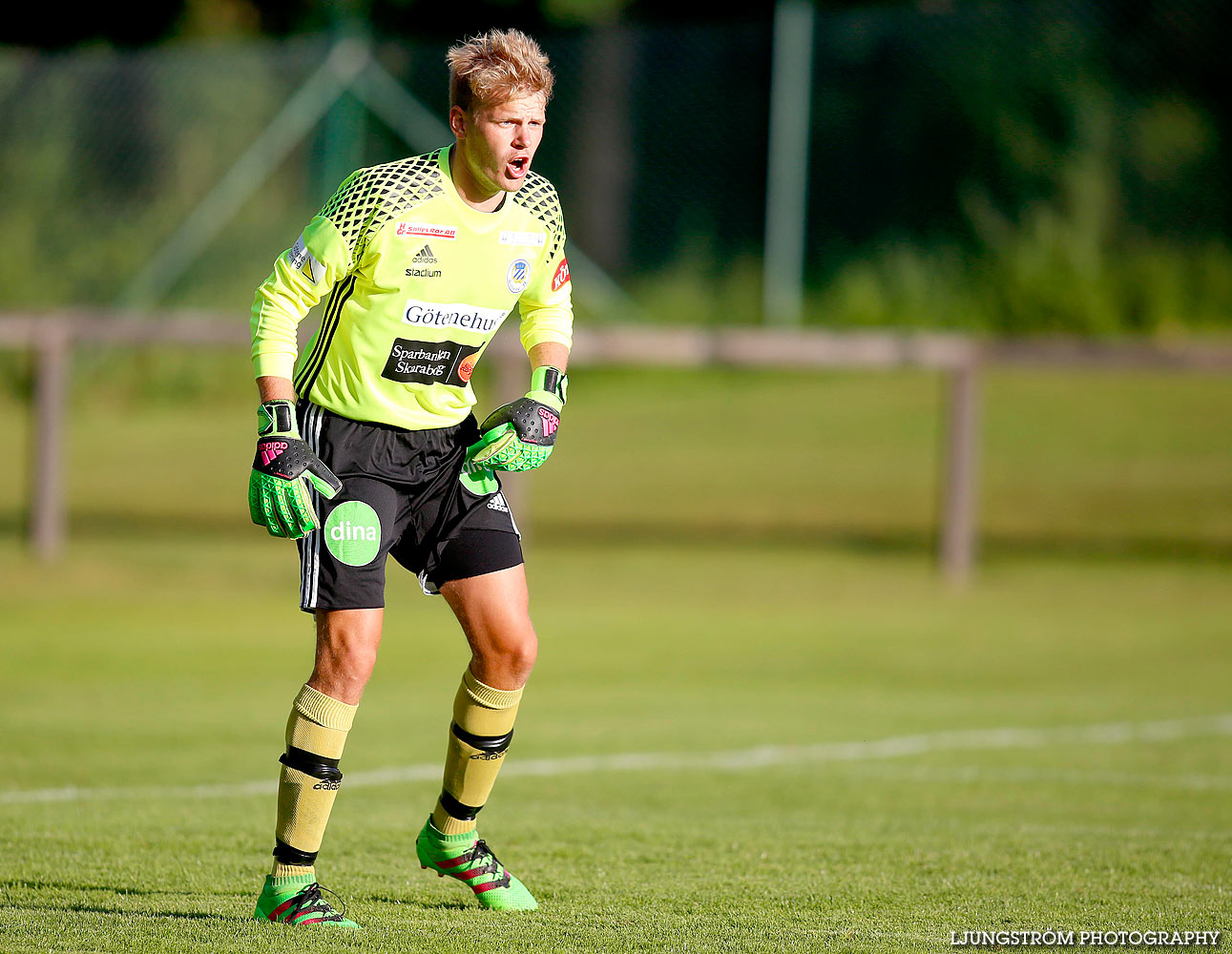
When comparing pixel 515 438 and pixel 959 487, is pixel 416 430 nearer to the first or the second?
pixel 515 438

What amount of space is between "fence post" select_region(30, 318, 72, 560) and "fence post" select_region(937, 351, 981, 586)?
7.03 m

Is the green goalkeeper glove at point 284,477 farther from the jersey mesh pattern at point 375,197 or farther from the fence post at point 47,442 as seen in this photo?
the fence post at point 47,442

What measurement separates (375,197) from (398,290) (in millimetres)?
255

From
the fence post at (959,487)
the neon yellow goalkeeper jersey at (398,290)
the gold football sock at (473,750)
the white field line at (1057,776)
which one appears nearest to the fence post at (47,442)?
the fence post at (959,487)

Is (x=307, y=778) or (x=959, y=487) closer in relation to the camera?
(x=307, y=778)

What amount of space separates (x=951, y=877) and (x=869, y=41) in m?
17.7

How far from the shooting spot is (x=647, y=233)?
22094mm

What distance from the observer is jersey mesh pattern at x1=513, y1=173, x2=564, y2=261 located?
4941 millimetres

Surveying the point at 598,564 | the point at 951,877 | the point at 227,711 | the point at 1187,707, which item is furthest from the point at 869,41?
the point at 951,877

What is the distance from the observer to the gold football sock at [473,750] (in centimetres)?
494

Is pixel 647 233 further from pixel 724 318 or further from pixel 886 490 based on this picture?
pixel 886 490

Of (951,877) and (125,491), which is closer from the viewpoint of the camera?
(951,877)

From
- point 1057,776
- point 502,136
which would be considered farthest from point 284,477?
point 1057,776

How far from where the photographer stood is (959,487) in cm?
1389
